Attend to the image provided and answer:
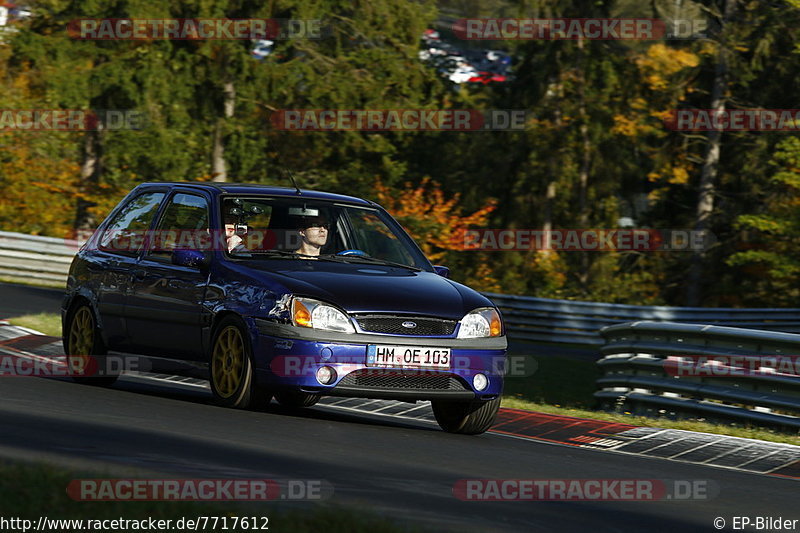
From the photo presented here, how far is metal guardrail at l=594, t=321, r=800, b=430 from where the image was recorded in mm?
11062

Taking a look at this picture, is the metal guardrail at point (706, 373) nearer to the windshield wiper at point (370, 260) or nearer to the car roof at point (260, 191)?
the windshield wiper at point (370, 260)

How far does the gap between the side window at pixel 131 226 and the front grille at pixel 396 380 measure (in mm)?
2696

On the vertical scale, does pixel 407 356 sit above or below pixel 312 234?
below

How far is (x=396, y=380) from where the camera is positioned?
870 centimetres

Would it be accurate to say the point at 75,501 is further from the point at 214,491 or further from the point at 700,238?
the point at 700,238

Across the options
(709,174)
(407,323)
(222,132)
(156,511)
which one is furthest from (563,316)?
(156,511)

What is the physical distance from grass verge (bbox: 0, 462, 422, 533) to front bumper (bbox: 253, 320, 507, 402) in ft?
9.48

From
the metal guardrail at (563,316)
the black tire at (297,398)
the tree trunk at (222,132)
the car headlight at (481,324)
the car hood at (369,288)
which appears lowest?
the metal guardrail at (563,316)

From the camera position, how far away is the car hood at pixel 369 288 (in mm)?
8703

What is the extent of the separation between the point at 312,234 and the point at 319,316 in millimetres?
1472

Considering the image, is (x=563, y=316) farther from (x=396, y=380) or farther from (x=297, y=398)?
(x=396, y=380)

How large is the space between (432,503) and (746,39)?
114 ft

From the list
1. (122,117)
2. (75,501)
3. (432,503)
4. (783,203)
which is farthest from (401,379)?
(783,203)

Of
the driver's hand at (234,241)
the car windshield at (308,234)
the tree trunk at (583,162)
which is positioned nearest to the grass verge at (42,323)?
the car windshield at (308,234)
